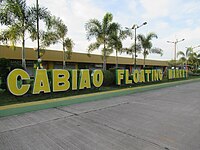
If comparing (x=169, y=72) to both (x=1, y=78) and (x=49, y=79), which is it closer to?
(x=49, y=79)

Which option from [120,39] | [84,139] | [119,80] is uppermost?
[120,39]

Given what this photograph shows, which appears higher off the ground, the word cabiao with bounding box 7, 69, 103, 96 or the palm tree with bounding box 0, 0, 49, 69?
the palm tree with bounding box 0, 0, 49, 69

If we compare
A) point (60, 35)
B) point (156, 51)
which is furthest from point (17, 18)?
point (156, 51)

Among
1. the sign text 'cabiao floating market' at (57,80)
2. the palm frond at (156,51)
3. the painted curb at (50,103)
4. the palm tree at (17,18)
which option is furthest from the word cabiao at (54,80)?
the palm frond at (156,51)

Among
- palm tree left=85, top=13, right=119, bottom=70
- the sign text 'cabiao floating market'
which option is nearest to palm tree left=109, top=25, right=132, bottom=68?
palm tree left=85, top=13, right=119, bottom=70

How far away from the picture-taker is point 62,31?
19766 mm

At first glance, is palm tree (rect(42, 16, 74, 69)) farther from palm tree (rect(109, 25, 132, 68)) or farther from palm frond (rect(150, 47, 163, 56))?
palm frond (rect(150, 47, 163, 56))

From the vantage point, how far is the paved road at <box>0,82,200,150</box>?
3.59 m

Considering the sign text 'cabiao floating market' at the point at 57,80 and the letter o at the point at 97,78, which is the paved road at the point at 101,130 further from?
the letter o at the point at 97,78

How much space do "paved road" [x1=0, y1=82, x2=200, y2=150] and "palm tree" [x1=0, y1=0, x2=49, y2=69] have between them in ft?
28.5

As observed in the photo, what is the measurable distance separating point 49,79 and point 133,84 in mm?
7617

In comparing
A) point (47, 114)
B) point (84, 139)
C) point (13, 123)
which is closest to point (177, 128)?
point (84, 139)

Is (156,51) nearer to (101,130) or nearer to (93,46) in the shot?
(93,46)

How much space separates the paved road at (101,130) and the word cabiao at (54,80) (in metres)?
1.89
